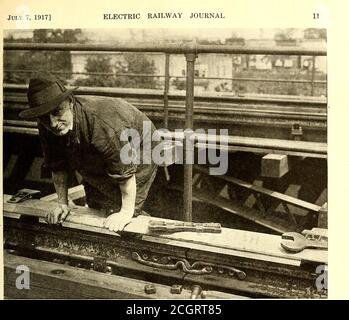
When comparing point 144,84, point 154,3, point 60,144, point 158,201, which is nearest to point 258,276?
point 158,201

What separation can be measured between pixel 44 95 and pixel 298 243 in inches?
31.3

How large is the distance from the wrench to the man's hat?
2.35 feet

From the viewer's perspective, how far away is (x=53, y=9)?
1.35m

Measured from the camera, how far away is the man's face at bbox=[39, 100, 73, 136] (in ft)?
4.25

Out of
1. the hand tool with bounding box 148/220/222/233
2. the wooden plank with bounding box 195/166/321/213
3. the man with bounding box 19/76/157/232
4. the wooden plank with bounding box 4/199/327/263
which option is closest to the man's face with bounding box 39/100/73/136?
the man with bounding box 19/76/157/232

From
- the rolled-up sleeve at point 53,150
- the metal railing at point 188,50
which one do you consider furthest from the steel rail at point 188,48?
the rolled-up sleeve at point 53,150

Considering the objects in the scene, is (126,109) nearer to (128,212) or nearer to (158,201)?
(128,212)

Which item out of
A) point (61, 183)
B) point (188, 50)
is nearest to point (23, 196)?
point (61, 183)

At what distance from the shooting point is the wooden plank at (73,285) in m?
1.32

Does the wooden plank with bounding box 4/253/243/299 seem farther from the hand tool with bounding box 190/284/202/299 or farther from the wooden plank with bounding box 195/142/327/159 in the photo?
the wooden plank with bounding box 195/142/327/159

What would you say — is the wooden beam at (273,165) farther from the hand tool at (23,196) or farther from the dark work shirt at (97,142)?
the hand tool at (23,196)

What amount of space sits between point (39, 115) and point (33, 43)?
0.24m

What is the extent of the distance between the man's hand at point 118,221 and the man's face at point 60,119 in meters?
0.29

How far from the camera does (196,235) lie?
1.30 meters
